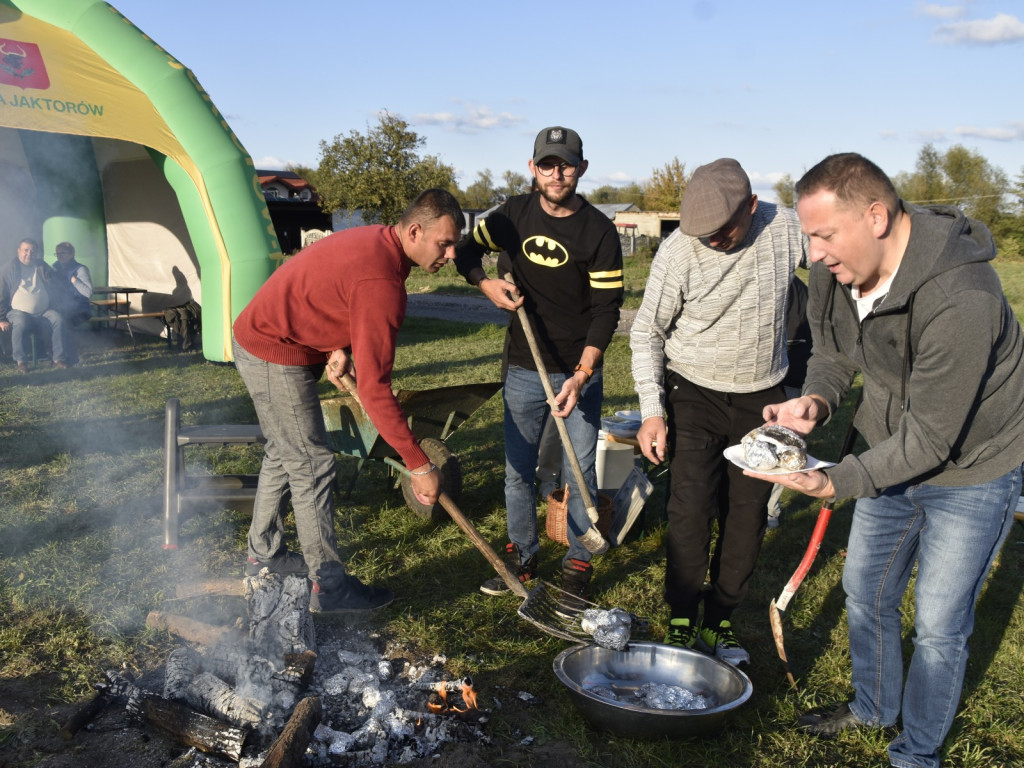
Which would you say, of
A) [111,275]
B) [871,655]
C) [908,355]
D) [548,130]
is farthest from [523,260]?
[111,275]

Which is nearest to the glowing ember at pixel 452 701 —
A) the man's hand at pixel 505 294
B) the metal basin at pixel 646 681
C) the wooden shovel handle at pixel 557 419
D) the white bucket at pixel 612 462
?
the metal basin at pixel 646 681

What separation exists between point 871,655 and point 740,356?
1.16m

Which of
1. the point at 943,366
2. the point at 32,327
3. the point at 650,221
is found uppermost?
the point at 650,221

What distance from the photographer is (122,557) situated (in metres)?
4.28

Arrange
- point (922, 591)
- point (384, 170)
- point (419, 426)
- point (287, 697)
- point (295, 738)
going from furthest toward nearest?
point (384, 170)
point (419, 426)
point (287, 697)
point (922, 591)
point (295, 738)

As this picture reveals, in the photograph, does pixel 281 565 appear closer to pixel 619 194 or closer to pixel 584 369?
pixel 584 369

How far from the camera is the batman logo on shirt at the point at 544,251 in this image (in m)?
3.77

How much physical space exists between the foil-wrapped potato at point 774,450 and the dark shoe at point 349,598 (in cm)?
210

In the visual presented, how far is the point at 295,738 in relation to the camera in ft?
7.90

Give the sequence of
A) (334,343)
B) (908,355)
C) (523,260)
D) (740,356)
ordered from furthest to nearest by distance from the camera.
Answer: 1. (523,260)
2. (334,343)
3. (740,356)
4. (908,355)

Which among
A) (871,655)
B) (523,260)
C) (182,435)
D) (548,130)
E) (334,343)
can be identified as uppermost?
(548,130)

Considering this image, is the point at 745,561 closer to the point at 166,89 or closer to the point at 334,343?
the point at 334,343

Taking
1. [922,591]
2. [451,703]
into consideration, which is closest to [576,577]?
[451,703]

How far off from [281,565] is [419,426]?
1.29m
